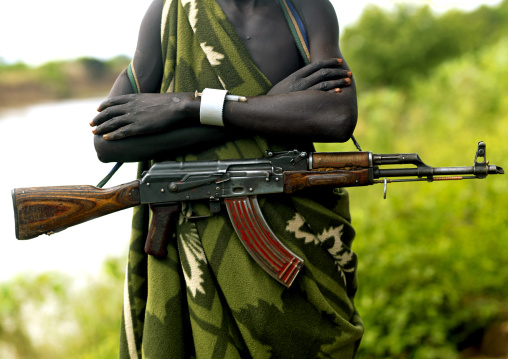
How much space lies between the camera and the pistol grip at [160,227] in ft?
6.43

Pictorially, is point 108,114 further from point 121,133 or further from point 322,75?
point 322,75

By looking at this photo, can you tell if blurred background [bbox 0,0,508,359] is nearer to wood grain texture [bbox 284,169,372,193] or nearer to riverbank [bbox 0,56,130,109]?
riverbank [bbox 0,56,130,109]

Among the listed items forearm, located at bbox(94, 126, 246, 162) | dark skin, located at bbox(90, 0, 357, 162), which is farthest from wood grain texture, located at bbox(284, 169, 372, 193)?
forearm, located at bbox(94, 126, 246, 162)

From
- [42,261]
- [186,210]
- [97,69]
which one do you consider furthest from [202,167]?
[97,69]

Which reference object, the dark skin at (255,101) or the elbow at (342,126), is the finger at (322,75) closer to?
the dark skin at (255,101)

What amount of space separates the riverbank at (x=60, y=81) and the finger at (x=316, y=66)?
711cm

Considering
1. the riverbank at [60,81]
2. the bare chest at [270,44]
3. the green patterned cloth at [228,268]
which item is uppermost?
the riverbank at [60,81]

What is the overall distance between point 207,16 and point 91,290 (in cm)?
315

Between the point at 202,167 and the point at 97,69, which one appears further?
the point at 97,69

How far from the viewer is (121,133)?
1.87 meters

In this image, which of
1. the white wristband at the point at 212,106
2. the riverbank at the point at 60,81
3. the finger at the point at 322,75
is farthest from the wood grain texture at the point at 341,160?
the riverbank at the point at 60,81

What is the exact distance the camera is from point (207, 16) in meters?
1.96

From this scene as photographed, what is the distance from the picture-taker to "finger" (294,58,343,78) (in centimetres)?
186

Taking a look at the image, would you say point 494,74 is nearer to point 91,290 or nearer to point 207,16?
point 91,290
